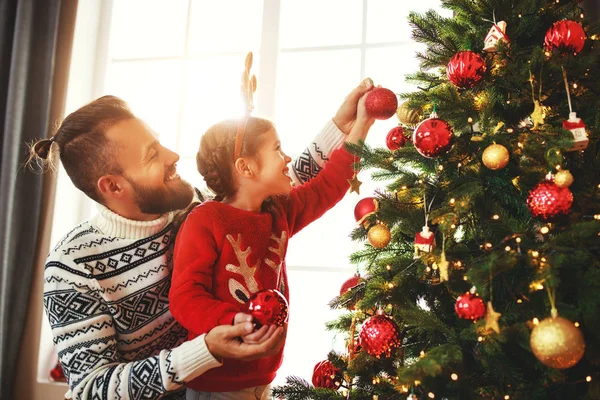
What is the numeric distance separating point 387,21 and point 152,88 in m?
1.12

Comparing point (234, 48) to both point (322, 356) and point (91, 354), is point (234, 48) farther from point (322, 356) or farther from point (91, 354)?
point (91, 354)

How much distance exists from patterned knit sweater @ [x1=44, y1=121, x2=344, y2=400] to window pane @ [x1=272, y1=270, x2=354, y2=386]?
0.86 meters

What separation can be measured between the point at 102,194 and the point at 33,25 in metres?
1.26

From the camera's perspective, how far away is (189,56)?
2.44m

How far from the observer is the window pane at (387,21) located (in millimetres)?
2199

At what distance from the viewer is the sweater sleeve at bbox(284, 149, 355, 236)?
4.69 ft

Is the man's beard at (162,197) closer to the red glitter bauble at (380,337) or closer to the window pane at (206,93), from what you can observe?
the red glitter bauble at (380,337)

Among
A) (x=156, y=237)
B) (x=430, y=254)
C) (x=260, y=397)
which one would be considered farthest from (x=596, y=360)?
(x=156, y=237)

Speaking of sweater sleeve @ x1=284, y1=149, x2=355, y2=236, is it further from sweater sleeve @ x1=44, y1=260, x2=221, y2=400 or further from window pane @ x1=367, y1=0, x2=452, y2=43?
window pane @ x1=367, y1=0, x2=452, y2=43

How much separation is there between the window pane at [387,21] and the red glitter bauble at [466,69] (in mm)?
1176

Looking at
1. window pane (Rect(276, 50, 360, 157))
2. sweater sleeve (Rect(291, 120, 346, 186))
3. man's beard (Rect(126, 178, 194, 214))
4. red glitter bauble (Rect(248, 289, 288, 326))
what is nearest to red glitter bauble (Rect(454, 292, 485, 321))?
red glitter bauble (Rect(248, 289, 288, 326))

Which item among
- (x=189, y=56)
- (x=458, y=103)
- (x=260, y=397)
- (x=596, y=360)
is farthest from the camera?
(x=189, y=56)

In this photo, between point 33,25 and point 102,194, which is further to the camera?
point 33,25

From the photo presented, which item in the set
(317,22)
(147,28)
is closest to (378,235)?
(317,22)
